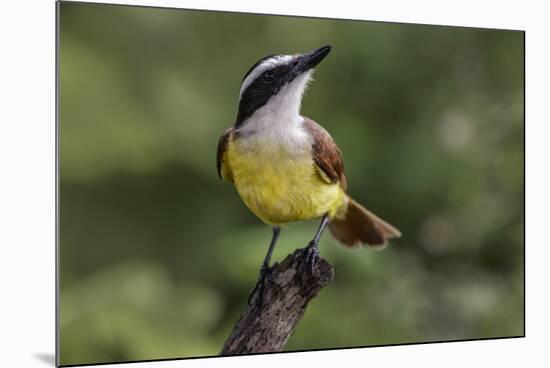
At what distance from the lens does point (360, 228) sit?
13.4ft

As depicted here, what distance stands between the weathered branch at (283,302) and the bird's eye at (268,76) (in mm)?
689

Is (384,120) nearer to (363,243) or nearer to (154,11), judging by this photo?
(363,243)

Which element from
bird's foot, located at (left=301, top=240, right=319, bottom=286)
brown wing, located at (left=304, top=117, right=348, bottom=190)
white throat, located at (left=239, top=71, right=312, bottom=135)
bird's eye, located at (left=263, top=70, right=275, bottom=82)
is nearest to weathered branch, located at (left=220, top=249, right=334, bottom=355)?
bird's foot, located at (left=301, top=240, right=319, bottom=286)

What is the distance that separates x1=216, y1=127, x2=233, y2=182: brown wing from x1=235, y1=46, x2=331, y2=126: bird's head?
0.56ft

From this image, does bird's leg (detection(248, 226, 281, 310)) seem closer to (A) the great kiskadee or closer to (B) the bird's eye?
(A) the great kiskadee

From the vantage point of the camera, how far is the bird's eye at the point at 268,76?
3537 mm

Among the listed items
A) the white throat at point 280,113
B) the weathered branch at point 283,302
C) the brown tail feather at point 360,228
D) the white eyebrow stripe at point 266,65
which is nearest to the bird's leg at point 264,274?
the weathered branch at point 283,302

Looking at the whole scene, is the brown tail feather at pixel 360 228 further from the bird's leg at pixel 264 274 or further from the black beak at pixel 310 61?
the black beak at pixel 310 61

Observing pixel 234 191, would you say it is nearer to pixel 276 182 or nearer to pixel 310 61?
pixel 276 182

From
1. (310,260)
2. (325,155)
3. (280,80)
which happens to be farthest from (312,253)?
(280,80)

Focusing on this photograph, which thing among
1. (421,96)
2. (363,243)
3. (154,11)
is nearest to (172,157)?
(154,11)

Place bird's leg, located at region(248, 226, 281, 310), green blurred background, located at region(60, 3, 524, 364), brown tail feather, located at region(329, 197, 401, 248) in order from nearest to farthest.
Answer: bird's leg, located at region(248, 226, 281, 310) → green blurred background, located at region(60, 3, 524, 364) → brown tail feather, located at region(329, 197, 401, 248)

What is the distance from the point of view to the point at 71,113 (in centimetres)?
Result: 358

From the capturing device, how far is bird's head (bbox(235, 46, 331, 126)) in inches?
139
